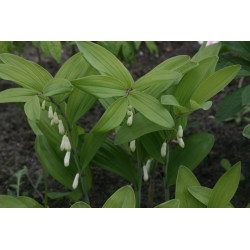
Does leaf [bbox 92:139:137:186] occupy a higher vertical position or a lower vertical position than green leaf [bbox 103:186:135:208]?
lower

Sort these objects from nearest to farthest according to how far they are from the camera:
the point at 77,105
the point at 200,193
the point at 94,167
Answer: the point at 200,193 < the point at 77,105 < the point at 94,167

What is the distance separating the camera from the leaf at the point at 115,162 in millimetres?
1386

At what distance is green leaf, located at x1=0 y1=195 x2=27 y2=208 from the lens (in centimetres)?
114

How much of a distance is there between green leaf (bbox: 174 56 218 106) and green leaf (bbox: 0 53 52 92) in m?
0.39

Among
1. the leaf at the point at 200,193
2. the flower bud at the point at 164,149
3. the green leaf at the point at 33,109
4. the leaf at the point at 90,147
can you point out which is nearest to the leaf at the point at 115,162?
the leaf at the point at 90,147

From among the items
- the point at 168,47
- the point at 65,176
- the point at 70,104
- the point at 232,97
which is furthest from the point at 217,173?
the point at 168,47

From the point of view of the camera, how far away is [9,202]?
1.15m

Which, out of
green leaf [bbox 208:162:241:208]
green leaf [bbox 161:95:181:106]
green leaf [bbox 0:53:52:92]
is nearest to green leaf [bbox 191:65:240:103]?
green leaf [bbox 161:95:181:106]

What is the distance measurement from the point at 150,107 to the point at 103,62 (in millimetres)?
190

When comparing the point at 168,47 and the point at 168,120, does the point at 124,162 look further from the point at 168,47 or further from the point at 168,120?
the point at 168,47

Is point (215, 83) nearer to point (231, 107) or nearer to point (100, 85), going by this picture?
point (100, 85)

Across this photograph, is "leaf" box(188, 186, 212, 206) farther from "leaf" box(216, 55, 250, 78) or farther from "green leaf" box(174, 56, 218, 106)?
"leaf" box(216, 55, 250, 78)

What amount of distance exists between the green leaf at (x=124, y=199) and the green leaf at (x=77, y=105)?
12.9 inches

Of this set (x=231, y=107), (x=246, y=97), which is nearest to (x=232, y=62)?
(x=231, y=107)
